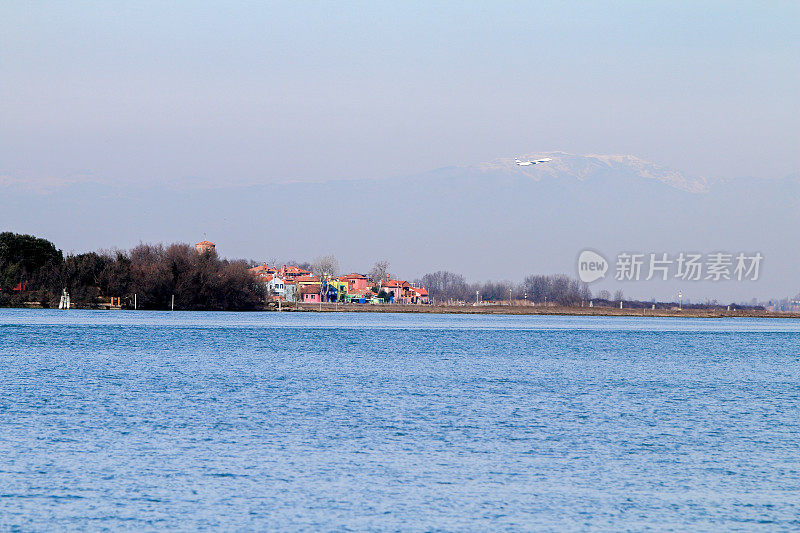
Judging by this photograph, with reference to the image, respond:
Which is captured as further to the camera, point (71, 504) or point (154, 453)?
point (154, 453)

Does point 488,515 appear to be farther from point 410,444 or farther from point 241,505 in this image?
point 410,444

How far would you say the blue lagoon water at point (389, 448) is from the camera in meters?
15.3

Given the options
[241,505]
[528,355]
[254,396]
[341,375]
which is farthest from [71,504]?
[528,355]

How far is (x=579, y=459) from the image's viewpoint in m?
20.4

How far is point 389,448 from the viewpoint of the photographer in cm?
2123

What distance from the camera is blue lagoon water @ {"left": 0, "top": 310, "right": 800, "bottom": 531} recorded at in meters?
15.3

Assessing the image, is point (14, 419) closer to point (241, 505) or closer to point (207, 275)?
point (241, 505)

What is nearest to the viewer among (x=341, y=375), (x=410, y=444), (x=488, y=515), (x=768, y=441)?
(x=488, y=515)

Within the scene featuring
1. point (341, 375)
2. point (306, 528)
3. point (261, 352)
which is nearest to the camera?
point (306, 528)

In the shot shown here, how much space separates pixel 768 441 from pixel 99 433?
53.0ft

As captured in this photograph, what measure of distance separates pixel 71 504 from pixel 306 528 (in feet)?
13.2

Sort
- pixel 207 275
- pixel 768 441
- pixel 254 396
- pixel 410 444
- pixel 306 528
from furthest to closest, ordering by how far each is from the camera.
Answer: pixel 207 275, pixel 254 396, pixel 768 441, pixel 410 444, pixel 306 528

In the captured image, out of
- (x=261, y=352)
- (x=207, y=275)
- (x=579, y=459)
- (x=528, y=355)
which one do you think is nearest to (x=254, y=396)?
(x=579, y=459)

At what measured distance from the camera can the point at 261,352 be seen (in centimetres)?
5569
